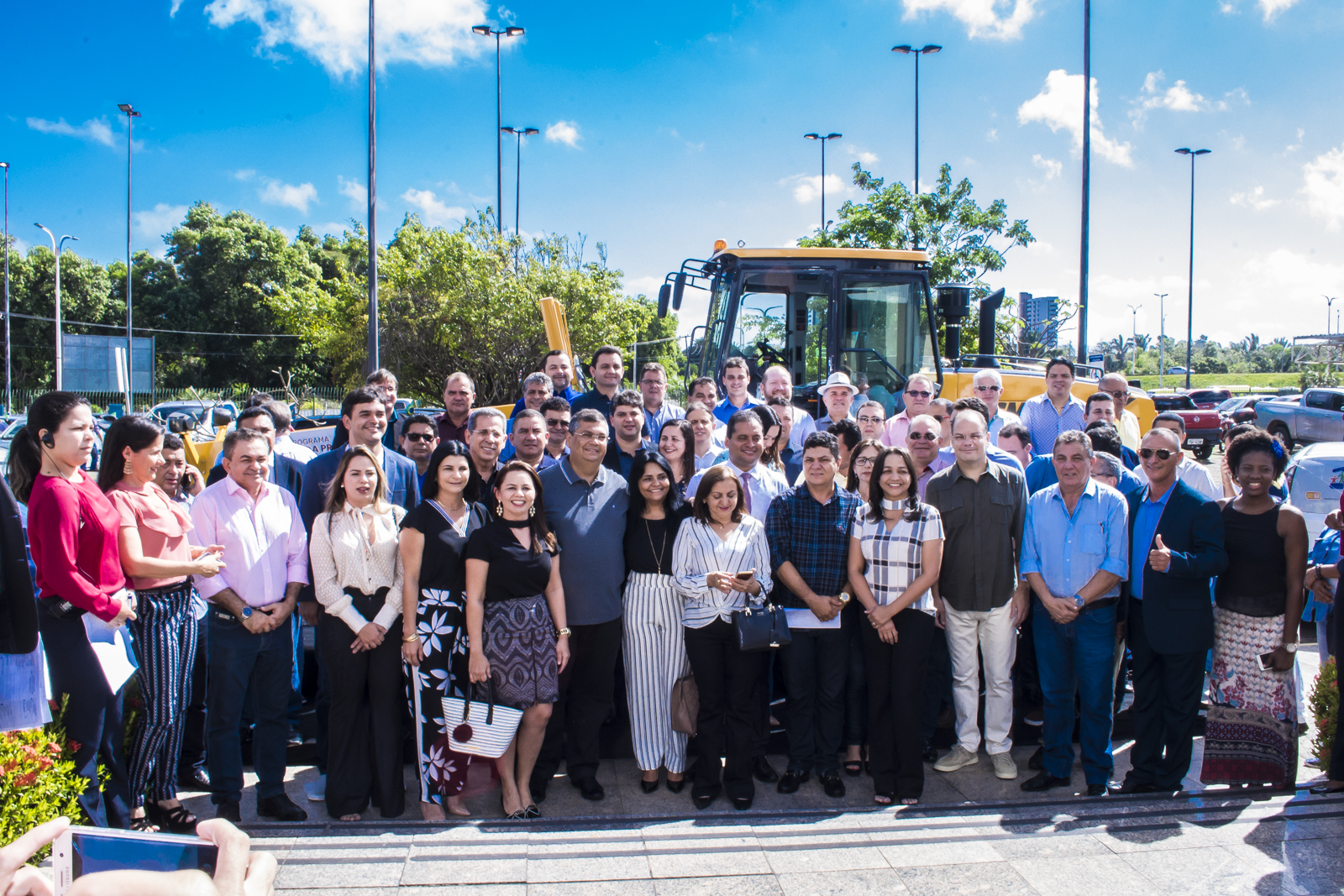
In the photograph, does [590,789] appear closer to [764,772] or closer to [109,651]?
[764,772]

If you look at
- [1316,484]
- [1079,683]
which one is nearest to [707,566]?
[1079,683]

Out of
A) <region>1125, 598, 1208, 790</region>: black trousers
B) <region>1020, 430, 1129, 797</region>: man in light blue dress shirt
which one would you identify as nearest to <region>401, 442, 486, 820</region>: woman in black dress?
<region>1020, 430, 1129, 797</region>: man in light blue dress shirt

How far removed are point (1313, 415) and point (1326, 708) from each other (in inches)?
897

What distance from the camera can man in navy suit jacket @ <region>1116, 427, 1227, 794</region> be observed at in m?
4.26

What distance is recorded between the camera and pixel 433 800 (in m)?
4.12

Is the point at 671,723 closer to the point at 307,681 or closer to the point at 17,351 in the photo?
the point at 307,681

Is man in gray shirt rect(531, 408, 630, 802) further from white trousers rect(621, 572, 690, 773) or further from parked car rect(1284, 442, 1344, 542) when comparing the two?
parked car rect(1284, 442, 1344, 542)

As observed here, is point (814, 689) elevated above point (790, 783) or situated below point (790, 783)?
above

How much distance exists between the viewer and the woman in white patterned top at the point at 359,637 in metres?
4.07

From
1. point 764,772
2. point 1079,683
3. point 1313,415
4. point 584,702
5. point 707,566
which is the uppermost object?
point 1313,415

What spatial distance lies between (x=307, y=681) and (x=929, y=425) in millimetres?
4115

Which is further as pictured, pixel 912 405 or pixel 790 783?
pixel 912 405

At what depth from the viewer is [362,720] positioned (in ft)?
13.6

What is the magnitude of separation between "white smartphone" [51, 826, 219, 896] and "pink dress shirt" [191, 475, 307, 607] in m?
2.12
